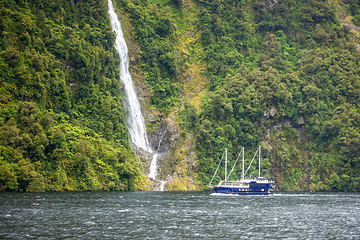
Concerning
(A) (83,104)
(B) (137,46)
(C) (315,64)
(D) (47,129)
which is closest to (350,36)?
(C) (315,64)

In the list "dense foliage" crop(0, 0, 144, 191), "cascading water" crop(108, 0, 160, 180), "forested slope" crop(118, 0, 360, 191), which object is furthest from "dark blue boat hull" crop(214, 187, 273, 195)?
"dense foliage" crop(0, 0, 144, 191)

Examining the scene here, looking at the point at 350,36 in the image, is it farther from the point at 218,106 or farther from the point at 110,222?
the point at 110,222

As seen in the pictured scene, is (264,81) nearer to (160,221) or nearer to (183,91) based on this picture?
(183,91)

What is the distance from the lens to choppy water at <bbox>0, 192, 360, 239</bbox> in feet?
135

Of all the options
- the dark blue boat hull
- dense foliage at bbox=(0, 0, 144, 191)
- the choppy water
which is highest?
dense foliage at bbox=(0, 0, 144, 191)

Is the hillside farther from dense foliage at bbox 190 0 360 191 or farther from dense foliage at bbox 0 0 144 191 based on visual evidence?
dense foliage at bbox 190 0 360 191

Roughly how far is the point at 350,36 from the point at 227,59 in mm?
53360

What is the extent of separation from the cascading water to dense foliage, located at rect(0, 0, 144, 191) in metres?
4.12

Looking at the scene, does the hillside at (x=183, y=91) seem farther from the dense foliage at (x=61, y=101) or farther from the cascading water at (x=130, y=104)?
the cascading water at (x=130, y=104)

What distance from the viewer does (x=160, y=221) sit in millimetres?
50719

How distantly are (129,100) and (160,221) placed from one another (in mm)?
74454

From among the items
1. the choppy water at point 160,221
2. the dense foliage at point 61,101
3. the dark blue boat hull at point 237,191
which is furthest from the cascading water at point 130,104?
the choppy water at point 160,221

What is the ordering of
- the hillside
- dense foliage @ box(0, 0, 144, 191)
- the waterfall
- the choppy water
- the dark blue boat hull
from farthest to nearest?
1. the waterfall
2. the dark blue boat hull
3. the hillside
4. dense foliage @ box(0, 0, 144, 191)
5. the choppy water

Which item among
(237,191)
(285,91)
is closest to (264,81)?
(285,91)
